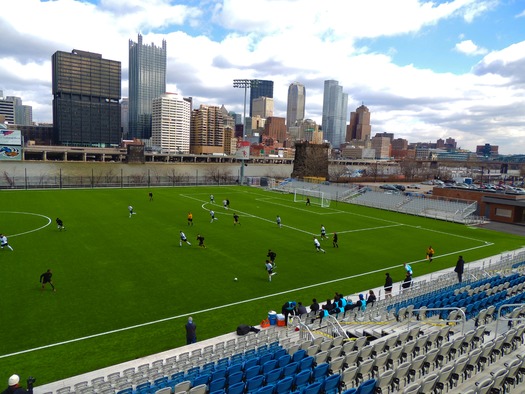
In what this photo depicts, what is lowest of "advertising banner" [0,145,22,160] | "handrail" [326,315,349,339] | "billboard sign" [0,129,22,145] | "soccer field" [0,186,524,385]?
"soccer field" [0,186,524,385]

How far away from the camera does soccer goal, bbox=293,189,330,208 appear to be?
2292 inches

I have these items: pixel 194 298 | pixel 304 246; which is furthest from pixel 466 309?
pixel 304 246

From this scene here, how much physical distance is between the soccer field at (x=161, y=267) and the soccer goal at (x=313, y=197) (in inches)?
287

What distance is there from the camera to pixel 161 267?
24.8m

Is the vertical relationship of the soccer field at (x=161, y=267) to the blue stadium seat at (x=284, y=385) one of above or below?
below

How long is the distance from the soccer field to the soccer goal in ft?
23.9

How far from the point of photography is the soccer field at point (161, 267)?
15.5 m

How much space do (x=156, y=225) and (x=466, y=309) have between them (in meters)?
A: 29.1

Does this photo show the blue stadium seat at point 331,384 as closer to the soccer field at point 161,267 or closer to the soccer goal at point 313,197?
the soccer field at point 161,267

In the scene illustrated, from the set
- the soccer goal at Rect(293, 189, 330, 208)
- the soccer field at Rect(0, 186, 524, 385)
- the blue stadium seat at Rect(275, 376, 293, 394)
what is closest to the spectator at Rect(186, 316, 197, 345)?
the soccer field at Rect(0, 186, 524, 385)

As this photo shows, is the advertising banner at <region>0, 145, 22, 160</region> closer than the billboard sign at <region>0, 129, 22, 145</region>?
Yes

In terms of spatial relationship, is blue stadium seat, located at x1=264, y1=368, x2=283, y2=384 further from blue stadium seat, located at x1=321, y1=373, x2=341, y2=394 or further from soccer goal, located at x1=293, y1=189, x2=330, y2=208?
soccer goal, located at x1=293, y1=189, x2=330, y2=208

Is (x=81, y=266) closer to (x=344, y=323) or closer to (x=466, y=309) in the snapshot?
(x=344, y=323)

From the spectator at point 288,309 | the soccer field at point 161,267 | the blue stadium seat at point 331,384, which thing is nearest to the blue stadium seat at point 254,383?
the blue stadium seat at point 331,384
